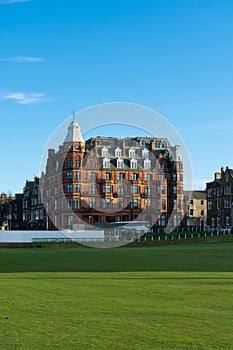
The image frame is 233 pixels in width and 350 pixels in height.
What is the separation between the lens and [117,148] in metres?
116

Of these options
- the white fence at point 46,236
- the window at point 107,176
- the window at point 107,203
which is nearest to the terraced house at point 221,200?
the window at point 107,203

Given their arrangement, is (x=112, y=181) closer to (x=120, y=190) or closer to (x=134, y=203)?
(x=120, y=190)

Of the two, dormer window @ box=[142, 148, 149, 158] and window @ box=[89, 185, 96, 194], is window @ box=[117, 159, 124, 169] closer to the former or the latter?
dormer window @ box=[142, 148, 149, 158]

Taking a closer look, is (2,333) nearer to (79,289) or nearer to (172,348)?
(172,348)

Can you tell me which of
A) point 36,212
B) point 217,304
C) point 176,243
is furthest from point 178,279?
point 36,212

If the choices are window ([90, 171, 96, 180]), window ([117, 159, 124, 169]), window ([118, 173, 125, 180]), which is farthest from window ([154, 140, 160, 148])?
window ([90, 171, 96, 180])

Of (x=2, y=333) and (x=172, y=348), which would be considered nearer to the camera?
(x=172, y=348)

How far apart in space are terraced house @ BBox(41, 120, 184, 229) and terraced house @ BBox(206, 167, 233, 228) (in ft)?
32.1

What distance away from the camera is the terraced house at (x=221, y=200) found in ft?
398

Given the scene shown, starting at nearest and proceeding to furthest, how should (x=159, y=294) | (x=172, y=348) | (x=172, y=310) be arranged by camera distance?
(x=172, y=348), (x=172, y=310), (x=159, y=294)

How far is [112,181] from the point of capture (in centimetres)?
11269

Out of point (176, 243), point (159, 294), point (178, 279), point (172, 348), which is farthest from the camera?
point (176, 243)

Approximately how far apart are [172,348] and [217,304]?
5813mm

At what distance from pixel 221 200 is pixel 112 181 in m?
26.2
